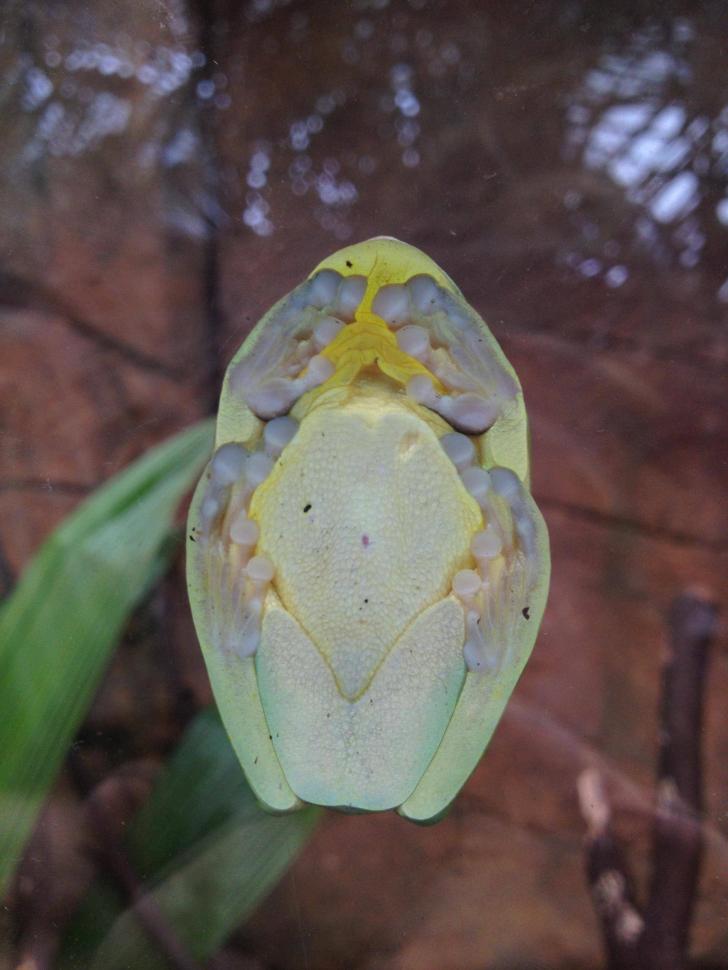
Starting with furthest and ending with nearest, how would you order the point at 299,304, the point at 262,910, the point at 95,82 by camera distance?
the point at 95,82 < the point at 262,910 < the point at 299,304

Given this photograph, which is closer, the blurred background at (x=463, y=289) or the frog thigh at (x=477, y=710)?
the frog thigh at (x=477, y=710)

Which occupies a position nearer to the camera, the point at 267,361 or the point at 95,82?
the point at 267,361

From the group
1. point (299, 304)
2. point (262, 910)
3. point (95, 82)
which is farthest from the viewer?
point (95, 82)

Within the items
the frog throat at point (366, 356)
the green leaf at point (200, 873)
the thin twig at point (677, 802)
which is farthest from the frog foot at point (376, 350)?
the thin twig at point (677, 802)

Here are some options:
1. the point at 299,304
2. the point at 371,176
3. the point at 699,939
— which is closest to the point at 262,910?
the point at 699,939

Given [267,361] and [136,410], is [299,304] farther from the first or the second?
[136,410]

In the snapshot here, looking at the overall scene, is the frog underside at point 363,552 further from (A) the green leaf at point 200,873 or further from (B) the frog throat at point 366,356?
(A) the green leaf at point 200,873

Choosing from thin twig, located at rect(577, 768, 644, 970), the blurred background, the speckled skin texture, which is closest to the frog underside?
the speckled skin texture

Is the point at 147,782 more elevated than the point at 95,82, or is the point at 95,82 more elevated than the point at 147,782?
the point at 95,82
